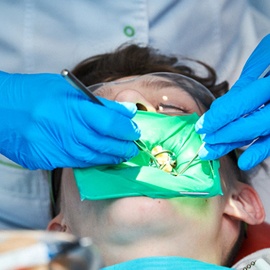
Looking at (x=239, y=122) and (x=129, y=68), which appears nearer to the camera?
(x=239, y=122)

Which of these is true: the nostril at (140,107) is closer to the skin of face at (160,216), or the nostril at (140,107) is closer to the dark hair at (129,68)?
the skin of face at (160,216)

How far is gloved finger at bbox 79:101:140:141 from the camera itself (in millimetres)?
1498

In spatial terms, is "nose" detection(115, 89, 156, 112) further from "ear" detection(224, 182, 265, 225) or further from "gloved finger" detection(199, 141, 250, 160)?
"ear" detection(224, 182, 265, 225)

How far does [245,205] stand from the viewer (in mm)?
1861

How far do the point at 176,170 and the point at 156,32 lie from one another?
33.3 inches

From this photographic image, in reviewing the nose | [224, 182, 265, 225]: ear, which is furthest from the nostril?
[224, 182, 265, 225]: ear

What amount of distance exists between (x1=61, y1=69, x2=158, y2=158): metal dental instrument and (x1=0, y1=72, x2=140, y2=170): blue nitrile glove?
2 centimetres

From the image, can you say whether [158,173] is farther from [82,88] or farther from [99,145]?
[82,88]

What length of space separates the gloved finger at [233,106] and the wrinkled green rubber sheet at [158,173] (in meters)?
0.07

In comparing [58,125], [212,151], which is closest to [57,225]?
[58,125]

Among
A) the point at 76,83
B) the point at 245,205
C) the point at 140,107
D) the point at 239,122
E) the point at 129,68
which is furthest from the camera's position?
the point at 129,68

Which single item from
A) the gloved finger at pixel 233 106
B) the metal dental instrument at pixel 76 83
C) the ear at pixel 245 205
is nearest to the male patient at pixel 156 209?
the ear at pixel 245 205

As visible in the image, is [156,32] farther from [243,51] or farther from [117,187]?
[117,187]

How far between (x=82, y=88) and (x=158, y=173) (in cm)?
33
